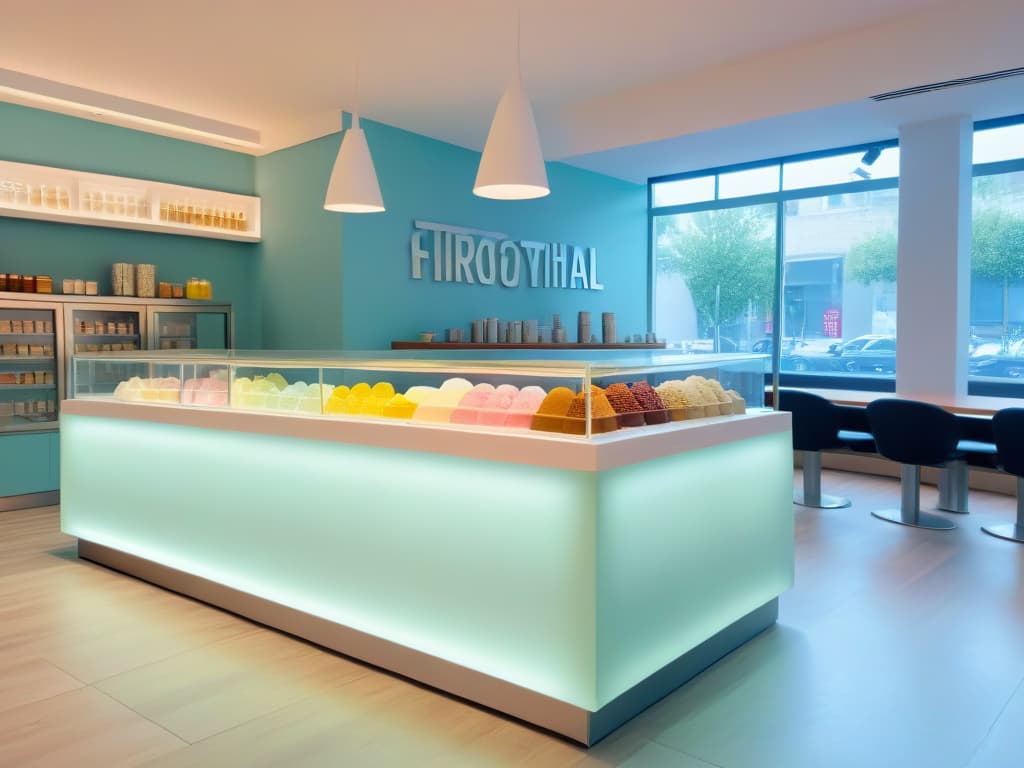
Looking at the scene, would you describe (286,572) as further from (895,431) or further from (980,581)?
(895,431)

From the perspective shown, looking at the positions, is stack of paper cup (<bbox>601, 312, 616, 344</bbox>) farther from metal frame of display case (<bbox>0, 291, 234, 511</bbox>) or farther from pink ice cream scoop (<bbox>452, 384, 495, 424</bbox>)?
pink ice cream scoop (<bbox>452, 384, 495, 424</bbox>)

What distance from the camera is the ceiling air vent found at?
16.7 ft

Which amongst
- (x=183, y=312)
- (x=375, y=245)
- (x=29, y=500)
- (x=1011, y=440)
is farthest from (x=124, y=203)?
(x=1011, y=440)

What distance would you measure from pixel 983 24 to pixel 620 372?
14.4 ft

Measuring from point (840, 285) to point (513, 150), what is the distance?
18.7 feet

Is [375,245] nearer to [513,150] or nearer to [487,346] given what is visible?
[487,346]

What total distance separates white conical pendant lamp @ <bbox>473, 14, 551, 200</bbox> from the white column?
4332mm

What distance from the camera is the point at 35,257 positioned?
601cm

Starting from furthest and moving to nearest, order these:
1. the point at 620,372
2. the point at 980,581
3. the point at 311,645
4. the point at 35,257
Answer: the point at 35,257 < the point at 980,581 < the point at 311,645 < the point at 620,372

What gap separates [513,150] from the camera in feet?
11.1

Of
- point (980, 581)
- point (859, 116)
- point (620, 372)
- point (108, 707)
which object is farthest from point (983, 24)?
point (108, 707)

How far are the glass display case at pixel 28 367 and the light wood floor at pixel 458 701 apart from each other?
95.3 inches

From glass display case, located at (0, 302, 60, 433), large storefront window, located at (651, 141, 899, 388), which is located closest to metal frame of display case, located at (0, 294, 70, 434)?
glass display case, located at (0, 302, 60, 433)

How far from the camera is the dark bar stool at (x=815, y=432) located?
17.5 ft
